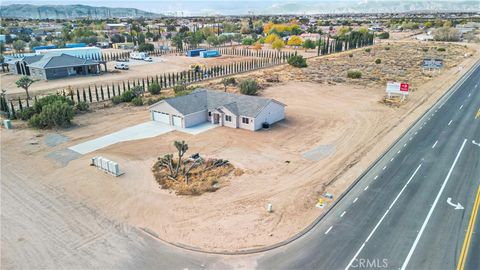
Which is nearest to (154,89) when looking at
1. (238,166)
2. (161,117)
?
(161,117)

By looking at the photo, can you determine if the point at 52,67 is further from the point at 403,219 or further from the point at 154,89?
the point at 403,219

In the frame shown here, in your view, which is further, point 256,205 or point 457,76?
point 457,76

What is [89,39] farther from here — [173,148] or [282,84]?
[173,148]

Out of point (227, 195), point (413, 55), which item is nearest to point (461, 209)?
point (227, 195)

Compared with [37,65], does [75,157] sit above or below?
below

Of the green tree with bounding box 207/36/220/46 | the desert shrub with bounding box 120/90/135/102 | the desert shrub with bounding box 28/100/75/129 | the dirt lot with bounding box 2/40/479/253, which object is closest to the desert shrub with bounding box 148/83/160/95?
the desert shrub with bounding box 120/90/135/102

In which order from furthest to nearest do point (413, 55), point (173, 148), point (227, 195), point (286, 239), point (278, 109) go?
point (413, 55) < point (278, 109) < point (173, 148) < point (227, 195) < point (286, 239)
